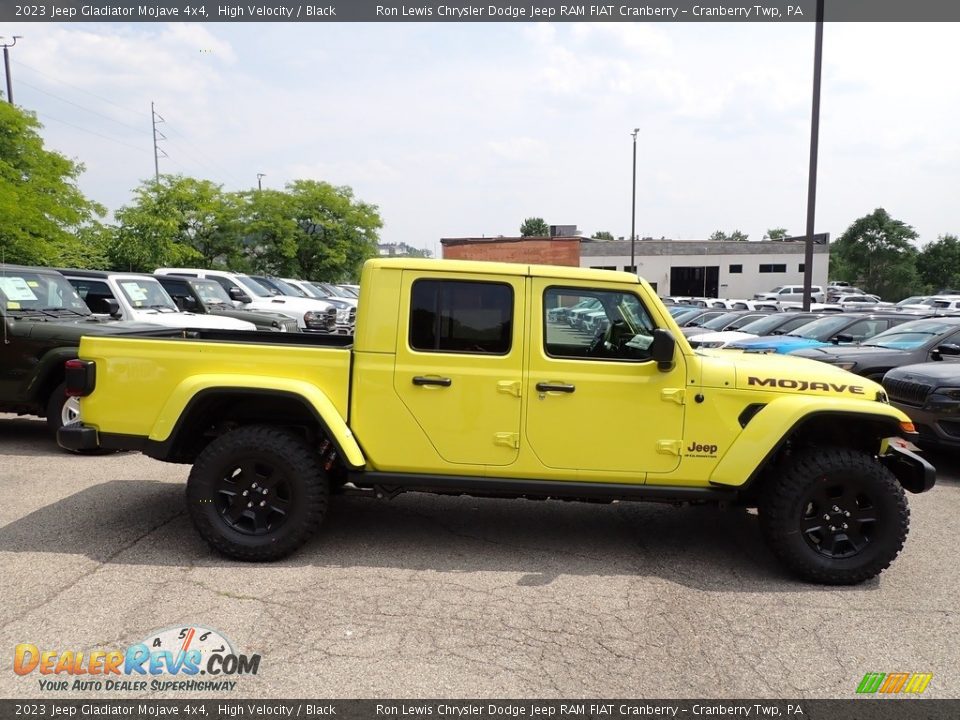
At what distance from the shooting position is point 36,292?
7773mm

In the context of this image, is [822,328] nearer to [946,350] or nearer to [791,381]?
[946,350]

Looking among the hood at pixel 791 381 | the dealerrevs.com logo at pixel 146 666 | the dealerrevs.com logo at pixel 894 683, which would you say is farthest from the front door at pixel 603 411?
the dealerrevs.com logo at pixel 146 666

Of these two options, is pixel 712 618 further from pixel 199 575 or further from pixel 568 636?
pixel 199 575

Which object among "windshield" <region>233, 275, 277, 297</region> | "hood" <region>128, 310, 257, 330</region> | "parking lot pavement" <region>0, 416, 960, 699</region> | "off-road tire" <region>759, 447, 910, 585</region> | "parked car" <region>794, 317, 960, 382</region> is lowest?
"parking lot pavement" <region>0, 416, 960, 699</region>

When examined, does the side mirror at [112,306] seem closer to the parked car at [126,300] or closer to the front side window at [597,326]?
the parked car at [126,300]

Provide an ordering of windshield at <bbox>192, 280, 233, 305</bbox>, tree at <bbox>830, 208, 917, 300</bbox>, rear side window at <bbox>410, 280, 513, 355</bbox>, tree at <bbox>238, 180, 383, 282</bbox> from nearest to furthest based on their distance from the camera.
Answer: rear side window at <bbox>410, 280, 513, 355</bbox>
windshield at <bbox>192, 280, 233, 305</bbox>
tree at <bbox>238, 180, 383, 282</bbox>
tree at <bbox>830, 208, 917, 300</bbox>

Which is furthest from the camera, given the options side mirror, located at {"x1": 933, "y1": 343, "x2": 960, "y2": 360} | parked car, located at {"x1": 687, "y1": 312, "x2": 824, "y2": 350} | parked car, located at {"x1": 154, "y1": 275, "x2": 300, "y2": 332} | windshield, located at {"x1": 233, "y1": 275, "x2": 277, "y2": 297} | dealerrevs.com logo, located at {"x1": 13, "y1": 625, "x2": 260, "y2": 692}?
windshield, located at {"x1": 233, "y1": 275, "x2": 277, "y2": 297}

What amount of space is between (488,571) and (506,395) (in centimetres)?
109

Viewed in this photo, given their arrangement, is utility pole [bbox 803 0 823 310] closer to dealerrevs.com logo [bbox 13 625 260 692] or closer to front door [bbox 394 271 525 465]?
front door [bbox 394 271 525 465]

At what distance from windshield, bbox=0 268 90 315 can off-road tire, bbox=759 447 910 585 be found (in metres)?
7.54

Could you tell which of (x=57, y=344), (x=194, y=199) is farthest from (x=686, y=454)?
(x=194, y=199)

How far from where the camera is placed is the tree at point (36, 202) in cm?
2167

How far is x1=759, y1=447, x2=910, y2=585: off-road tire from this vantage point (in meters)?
4.24

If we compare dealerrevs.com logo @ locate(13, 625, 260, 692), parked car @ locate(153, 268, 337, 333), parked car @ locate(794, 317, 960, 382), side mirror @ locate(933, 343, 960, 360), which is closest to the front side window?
dealerrevs.com logo @ locate(13, 625, 260, 692)
